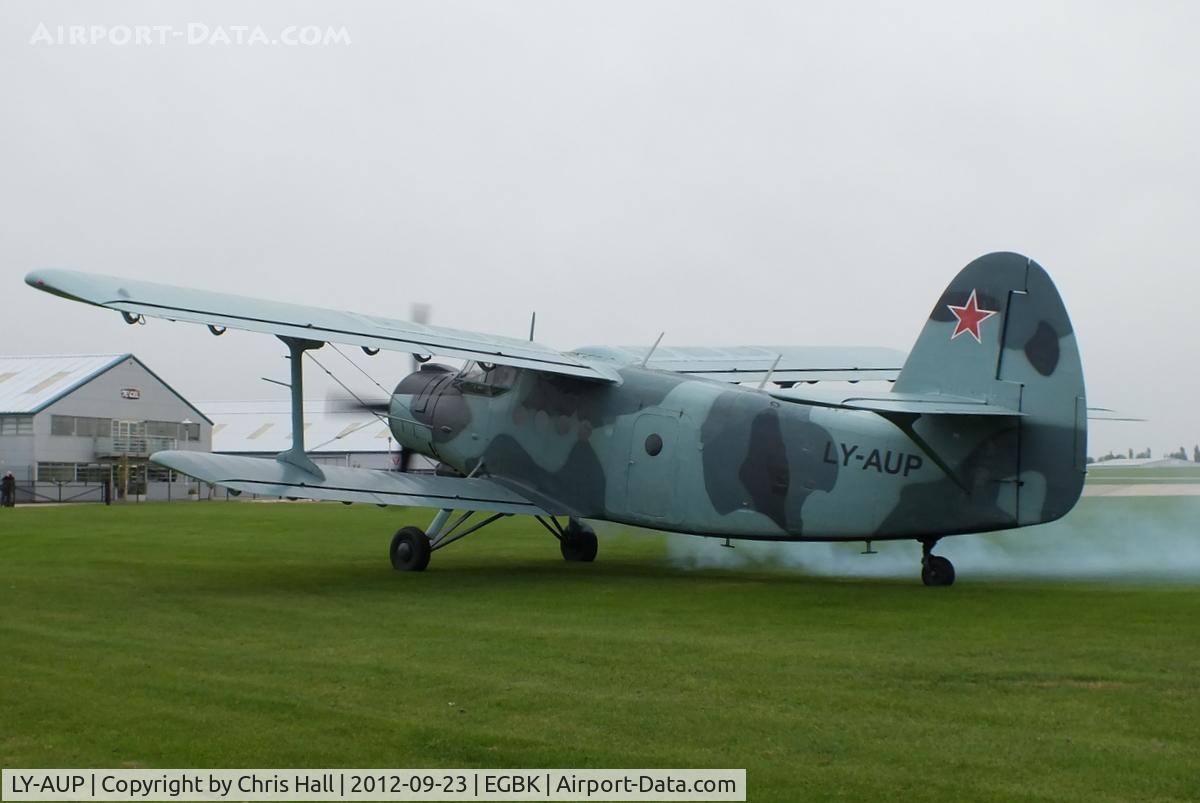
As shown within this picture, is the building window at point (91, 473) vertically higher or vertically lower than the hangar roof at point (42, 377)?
lower

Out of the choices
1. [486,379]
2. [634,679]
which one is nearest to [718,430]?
[486,379]

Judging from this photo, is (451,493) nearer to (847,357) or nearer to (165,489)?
(847,357)

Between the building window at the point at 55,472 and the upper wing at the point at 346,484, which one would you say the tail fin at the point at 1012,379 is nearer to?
the upper wing at the point at 346,484

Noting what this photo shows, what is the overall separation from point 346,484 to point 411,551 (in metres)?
1.43

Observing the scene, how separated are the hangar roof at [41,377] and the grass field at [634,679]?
45118mm

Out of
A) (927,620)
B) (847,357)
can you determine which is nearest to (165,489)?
(847,357)

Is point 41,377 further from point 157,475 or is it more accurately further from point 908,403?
point 908,403

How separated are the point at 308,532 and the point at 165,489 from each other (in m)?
38.5

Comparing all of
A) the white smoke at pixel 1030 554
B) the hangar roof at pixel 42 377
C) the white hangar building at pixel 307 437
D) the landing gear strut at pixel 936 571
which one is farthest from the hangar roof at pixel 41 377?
the landing gear strut at pixel 936 571

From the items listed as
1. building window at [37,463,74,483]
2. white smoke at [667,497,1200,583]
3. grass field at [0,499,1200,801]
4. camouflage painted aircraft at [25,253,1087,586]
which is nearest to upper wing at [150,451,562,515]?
camouflage painted aircraft at [25,253,1087,586]

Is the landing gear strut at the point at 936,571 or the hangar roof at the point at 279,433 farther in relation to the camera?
the hangar roof at the point at 279,433

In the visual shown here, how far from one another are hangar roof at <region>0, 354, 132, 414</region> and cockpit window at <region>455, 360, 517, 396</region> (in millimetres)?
43044

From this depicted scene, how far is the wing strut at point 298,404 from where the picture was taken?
1510 cm

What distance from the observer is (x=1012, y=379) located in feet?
41.9
